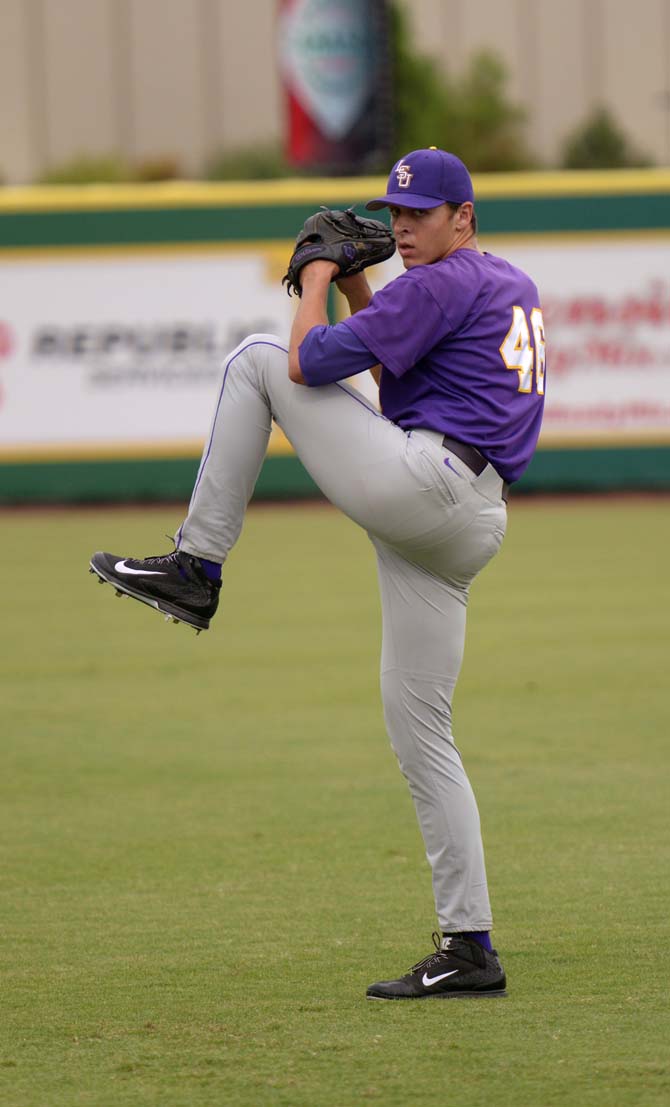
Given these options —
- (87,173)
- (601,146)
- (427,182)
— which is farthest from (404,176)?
(601,146)

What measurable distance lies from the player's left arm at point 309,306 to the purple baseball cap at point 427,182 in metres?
0.20

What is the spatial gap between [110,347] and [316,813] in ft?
40.3

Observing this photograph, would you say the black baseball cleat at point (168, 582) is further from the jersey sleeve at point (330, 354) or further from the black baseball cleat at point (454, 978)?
the black baseball cleat at point (454, 978)

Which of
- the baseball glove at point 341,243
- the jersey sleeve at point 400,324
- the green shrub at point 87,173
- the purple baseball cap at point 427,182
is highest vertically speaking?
the purple baseball cap at point 427,182

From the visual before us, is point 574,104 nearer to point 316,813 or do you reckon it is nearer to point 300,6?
point 300,6

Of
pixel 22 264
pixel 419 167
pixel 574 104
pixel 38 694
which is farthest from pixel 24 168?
pixel 419 167

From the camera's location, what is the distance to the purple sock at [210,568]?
4488 millimetres

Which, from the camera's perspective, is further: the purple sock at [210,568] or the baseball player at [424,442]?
the purple sock at [210,568]

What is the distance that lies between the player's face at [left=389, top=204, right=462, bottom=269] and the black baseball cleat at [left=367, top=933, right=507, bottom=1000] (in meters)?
1.66

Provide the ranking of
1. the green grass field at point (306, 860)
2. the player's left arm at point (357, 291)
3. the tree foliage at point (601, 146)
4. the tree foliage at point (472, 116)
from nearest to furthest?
the green grass field at point (306, 860) < the player's left arm at point (357, 291) < the tree foliage at point (472, 116) < the tree foliage at point (601, 146)

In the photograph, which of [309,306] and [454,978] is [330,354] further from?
[454,978]

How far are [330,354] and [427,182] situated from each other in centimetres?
52

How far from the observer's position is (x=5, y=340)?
59.1 feet

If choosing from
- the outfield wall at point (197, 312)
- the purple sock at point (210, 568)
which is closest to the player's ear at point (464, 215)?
the purple sock at point (210, 568)
